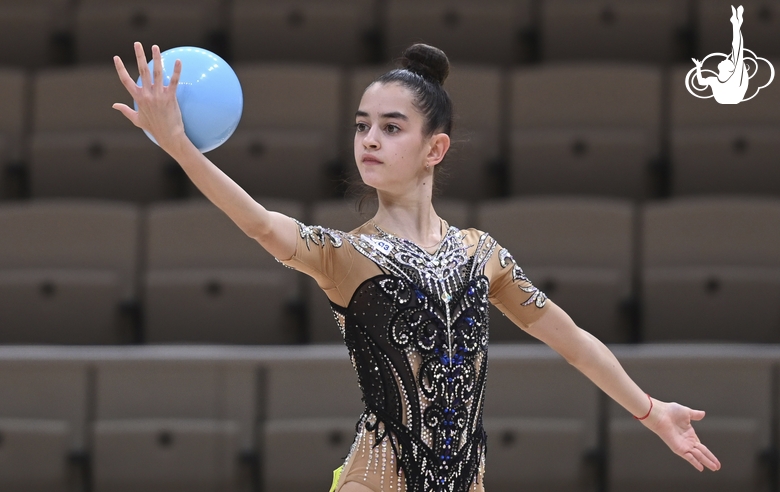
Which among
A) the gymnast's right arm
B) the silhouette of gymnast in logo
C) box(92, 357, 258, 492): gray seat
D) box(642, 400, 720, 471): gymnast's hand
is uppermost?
the silhouette of gymnast in logo

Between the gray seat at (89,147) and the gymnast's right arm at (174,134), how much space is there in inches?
119

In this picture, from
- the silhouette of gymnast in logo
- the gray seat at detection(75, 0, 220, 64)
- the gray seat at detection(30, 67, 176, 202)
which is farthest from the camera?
the gray seat at detection(75, 0, 220, 64)

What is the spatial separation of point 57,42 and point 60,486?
2.70 metres

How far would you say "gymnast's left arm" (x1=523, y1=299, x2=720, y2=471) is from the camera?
7.74 ft

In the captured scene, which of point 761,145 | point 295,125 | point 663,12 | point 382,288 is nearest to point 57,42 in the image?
A: point 295,125

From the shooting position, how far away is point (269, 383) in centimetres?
369

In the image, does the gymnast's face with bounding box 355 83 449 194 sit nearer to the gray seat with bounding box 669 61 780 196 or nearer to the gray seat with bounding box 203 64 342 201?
the gray seat with bounding box 203 64 342 201

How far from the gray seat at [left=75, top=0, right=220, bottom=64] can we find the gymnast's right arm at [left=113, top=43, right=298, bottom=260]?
3.61 m

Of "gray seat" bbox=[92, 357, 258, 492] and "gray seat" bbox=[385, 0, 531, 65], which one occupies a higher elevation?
"gray seat" bbox=[385, 0, 531, 65]

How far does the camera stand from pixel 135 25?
526 cm

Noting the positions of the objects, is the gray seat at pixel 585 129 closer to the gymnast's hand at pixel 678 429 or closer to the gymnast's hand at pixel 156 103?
the gymnast's hand at pixel 678 429

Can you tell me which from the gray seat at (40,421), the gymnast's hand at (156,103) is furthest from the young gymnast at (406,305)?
the gray seat at (40,421)

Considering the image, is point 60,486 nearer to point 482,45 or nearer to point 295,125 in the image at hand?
point 295,125

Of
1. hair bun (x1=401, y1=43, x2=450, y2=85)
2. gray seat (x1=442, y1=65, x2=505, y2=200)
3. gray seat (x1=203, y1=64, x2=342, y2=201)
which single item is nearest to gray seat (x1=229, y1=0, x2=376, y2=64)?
gray seat (x1=203, y1=64, x2=342, y2=201)
